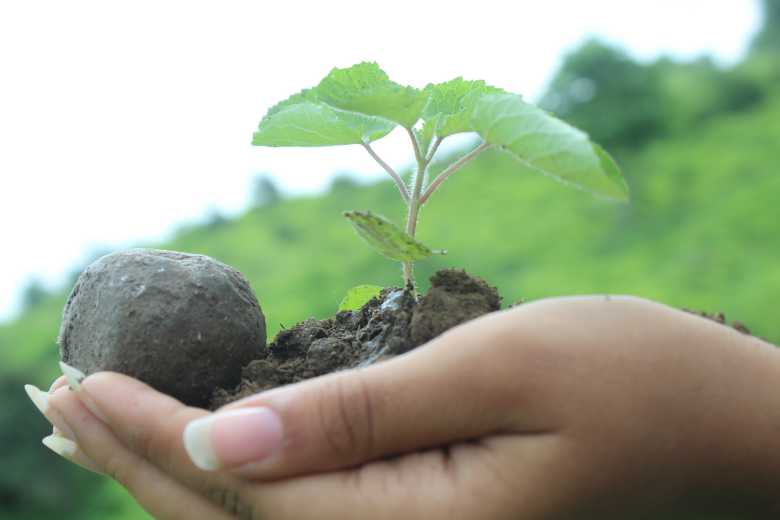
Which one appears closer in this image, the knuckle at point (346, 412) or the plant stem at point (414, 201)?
the knuckle at point (346, 412)

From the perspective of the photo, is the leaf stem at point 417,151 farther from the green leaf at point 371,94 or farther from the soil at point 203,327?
the soil at point 203,327

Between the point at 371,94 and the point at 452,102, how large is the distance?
0.22m

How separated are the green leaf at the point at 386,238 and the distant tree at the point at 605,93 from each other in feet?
39.3

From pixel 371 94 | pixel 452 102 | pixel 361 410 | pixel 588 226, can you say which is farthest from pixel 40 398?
pixel 588 226

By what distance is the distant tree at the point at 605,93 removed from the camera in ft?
42.2

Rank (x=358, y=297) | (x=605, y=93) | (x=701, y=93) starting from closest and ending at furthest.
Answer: (x=358, y=297)
(x=605, y=93)
(x=701, y=93)

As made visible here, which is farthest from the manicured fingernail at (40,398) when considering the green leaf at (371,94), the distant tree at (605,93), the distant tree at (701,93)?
the distant tree at (701,93)

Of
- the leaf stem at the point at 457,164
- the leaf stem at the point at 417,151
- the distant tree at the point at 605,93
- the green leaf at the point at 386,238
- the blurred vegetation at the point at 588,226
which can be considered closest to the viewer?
the green leaf at the point at 386,238

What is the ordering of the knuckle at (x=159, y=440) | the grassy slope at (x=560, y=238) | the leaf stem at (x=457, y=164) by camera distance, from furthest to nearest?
1. the grassy slope at (x=560, y=238)
2. the leaf stem at (x=457, y=164)
3. the knuckle at (x=159, y=440)

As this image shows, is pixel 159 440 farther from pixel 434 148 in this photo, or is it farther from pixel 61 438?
pixel 434 148

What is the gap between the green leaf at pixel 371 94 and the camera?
109 cm

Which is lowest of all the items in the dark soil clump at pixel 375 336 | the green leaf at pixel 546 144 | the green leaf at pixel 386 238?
the dark soil clump at pixel 375 336

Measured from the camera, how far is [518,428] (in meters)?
0.89

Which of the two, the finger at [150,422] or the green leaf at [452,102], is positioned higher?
the green leaf at [452,102]
